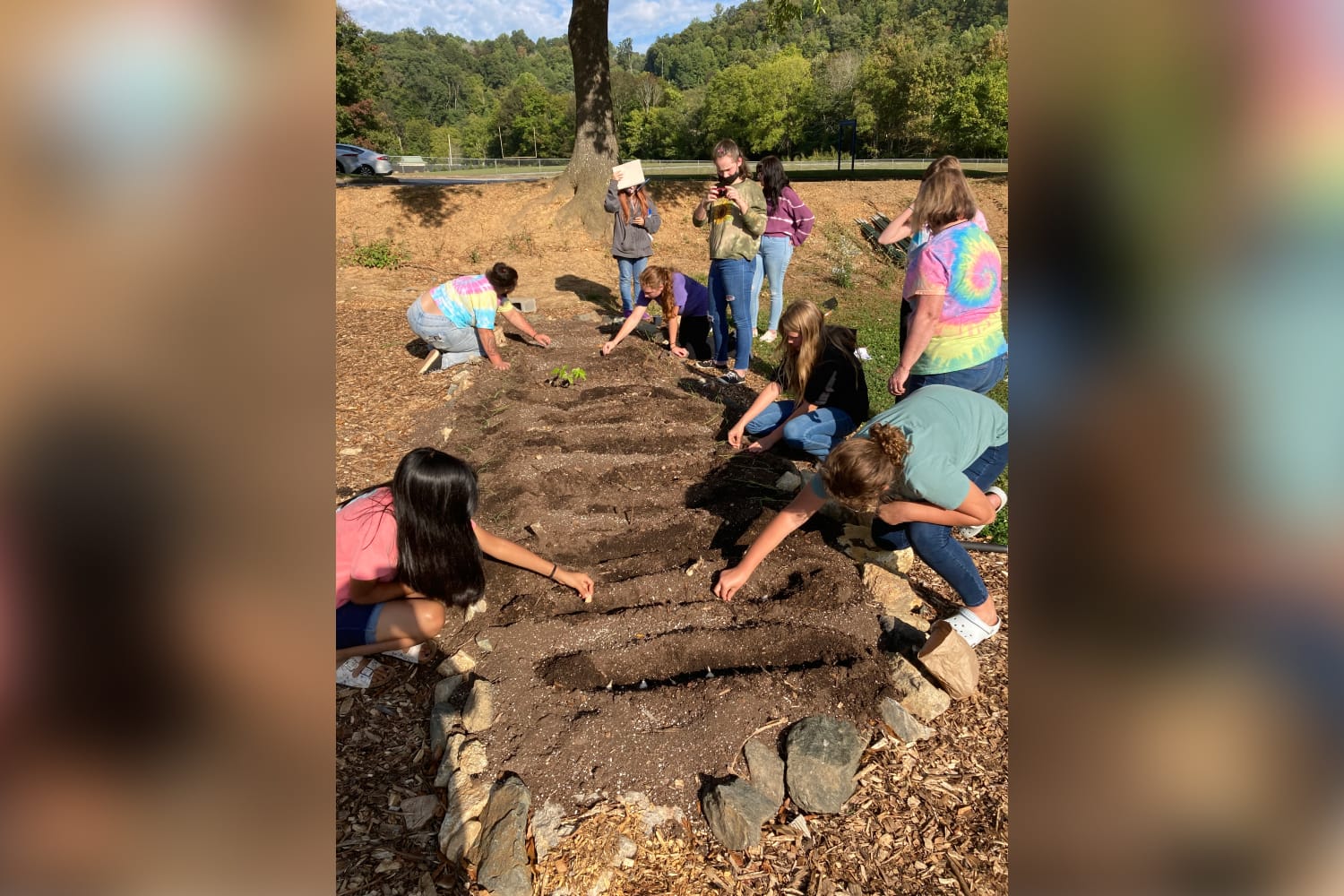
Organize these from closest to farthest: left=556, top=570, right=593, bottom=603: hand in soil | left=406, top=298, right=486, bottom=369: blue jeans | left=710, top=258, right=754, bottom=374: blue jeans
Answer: left=556, top=570, right=593, bottom=603: hand in soil < left=710, top=258, right=754, bottom=374: blue jeans < left=406, top=298, right=486, bottom=369: blue jeans

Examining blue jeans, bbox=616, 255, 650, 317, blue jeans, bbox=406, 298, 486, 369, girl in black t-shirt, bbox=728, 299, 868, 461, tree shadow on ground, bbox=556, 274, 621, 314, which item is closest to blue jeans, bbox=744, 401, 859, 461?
girl in black t-shirt, bbox=728, 299, 868, 461

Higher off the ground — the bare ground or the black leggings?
the black leggings

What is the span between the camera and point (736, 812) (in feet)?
7.91

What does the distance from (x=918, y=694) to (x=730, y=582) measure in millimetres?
905

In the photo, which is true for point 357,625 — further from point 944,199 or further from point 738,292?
point 738,292

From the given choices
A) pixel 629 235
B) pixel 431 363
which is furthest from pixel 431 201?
pixel 431 363

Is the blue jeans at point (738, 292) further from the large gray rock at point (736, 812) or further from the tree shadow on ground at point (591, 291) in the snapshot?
the large gray rock at point (736, 812)

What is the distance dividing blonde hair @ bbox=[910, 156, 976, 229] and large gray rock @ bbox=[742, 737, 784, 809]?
2.51 m

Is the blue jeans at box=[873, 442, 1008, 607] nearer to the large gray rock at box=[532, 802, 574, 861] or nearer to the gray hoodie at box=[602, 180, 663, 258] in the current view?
the large gray rock at box=[532, 802, 574, 861]

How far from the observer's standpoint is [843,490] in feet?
9.32

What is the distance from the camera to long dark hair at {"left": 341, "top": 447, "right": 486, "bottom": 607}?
2.94 metres

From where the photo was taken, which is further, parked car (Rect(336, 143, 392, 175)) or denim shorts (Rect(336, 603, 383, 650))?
parked car (Rect(336, 143, 392, 175))
